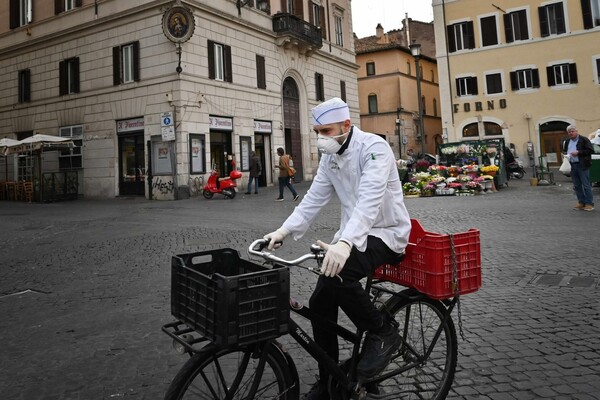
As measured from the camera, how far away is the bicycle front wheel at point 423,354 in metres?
2.87

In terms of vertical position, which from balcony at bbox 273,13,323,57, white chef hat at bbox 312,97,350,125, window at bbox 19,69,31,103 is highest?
balcony at bbox 273,13,323,57

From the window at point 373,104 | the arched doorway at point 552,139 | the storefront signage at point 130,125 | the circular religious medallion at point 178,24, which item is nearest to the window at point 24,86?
the storefront signage at point 130,125

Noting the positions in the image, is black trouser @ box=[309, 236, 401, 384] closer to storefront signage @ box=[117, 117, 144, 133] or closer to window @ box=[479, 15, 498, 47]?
storefront signage @ box=[117, 117, 144, 133]

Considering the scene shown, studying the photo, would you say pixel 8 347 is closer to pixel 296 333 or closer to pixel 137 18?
pixel 296 333

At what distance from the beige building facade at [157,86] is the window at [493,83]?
1304 cm

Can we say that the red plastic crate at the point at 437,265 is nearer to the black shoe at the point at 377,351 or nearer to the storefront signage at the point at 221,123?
the black shoe at the point at 377,351

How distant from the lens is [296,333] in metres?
2.37

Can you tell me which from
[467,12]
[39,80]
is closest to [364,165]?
[39,80]

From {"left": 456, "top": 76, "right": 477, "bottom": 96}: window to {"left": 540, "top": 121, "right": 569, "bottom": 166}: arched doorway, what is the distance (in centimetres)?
540

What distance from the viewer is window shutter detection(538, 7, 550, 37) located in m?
31.7

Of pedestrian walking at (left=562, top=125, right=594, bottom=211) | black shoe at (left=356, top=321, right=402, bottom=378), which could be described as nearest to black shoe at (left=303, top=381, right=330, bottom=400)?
black shoe at (left=356, top=321, right=402, bottom=378)

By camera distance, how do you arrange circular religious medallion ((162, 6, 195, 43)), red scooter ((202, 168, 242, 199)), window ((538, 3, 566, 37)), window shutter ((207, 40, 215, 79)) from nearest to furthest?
red scooter ((202, 168, 242, 199))
circular religious medallion ((162, 6, 195, 43))
window shutter ((207, 40, 215, 79))
window ((538, 3, 566, 37))

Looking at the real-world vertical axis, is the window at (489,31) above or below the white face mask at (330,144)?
above

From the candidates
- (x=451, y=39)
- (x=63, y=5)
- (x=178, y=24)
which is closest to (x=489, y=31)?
(x=451, y=39)
